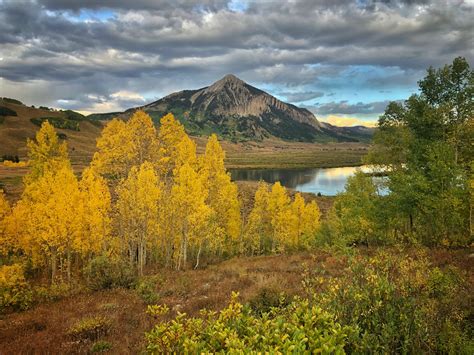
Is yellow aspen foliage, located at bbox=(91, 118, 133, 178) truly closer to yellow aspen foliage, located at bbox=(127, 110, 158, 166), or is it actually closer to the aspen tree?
yellow aspen foliage, located at bbox=(127, 110, 158, 166)

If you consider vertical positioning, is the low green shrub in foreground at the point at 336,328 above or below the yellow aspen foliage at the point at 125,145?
below

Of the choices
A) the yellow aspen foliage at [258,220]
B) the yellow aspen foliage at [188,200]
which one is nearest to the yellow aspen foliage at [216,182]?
the yellow aspen foliage at [188,200]

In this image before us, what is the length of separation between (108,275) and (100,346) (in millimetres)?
11889

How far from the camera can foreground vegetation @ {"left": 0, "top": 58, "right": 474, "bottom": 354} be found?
5.97m

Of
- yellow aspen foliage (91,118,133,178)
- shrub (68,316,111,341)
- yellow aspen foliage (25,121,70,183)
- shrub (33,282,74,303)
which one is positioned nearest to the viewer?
shrub (68,316,111,341)

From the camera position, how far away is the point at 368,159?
36500 millimetres

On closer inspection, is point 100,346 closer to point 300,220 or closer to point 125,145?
point 125,145

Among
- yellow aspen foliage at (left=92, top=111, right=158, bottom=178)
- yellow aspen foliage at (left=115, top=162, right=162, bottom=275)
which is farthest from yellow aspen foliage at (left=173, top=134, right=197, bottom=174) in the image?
yellow aspen foliage at (left=115, top=162, right=162, bottom=275)

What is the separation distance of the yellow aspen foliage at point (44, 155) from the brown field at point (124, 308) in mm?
21056

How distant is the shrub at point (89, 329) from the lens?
1148cm

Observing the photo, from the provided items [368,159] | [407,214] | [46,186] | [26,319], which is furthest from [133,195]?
[368,159]

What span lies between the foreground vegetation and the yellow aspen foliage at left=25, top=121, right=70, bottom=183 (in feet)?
0.49

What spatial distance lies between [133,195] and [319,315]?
83.9ft

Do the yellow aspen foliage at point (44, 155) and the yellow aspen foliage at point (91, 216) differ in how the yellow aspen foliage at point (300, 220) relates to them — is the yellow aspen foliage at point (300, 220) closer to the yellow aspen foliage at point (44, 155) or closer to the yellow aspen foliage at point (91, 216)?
the yellow aspen foliage at point (91, 216)
